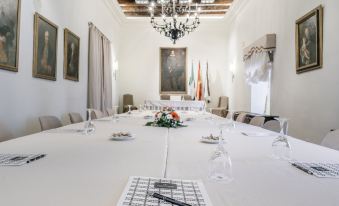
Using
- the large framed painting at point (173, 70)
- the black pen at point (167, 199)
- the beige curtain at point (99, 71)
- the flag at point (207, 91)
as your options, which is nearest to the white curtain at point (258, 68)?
the flag at point (207, 91)

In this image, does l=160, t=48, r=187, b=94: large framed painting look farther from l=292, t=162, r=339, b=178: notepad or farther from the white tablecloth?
l=292, t=162, r=339, b=178: notepad

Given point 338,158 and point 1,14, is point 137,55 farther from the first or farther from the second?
point 338,158

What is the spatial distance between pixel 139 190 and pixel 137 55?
1048 cm

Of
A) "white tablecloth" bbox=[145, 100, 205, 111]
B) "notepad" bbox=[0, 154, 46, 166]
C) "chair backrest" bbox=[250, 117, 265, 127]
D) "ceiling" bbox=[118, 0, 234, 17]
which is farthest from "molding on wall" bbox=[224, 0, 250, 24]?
"notepad" bbox=[0, 154, 46, 166]

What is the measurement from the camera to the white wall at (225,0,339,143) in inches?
158

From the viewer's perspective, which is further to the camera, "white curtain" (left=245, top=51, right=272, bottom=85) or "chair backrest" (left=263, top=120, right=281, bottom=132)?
"white curtain" (left=245, top=51, right=272, bottom=85)

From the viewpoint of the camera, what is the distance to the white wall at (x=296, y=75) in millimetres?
4020

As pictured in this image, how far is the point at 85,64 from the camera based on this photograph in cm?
688

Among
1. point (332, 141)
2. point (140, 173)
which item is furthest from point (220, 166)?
point (332, 141)

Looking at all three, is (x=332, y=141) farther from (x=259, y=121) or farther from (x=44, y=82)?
(x=44, y=82)

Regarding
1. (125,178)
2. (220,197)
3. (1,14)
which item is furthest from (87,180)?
(1,14)

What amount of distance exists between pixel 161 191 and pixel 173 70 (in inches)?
405

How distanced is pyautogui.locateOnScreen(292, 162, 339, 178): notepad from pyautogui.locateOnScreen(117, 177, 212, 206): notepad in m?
0.59

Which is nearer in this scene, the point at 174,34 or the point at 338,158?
the point at 338,158
